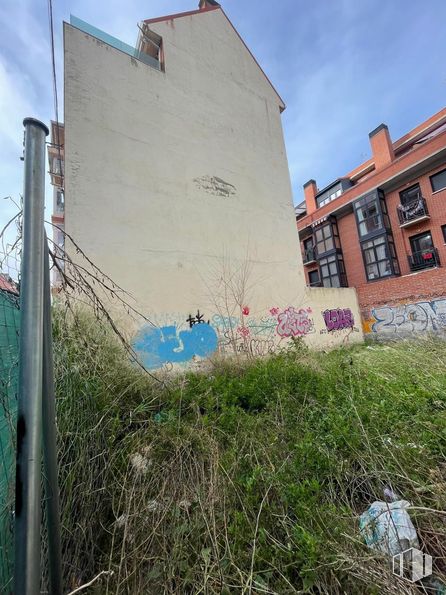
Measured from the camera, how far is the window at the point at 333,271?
1894cm

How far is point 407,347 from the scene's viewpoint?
437 centimetres

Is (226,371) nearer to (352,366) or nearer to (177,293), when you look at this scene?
(352,366)

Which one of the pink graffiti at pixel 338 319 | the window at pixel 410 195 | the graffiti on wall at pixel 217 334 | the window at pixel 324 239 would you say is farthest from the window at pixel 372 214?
the graffiti on wall at pixel 217 334

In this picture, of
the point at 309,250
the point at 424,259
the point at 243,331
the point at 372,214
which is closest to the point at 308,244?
the point at 309,250

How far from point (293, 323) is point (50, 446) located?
26.9 feet

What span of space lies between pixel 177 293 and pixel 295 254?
444cm

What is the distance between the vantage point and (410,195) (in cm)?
1538

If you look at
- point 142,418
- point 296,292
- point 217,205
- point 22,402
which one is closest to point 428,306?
point 296,292

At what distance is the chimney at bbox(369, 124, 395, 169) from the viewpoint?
1656cm

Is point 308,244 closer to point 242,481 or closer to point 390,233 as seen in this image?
point 390,233

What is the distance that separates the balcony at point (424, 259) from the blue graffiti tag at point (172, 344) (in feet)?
45.0

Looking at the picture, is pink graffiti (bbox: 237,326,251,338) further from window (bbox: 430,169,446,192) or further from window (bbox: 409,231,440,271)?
window (bbox: 430,169,446,192)

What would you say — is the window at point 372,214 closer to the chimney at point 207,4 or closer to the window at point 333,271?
the window at point 333,271

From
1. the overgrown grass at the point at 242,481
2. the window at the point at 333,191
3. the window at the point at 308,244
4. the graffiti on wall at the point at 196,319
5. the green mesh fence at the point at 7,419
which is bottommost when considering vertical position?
the overgrown grass at the point at 242,481
